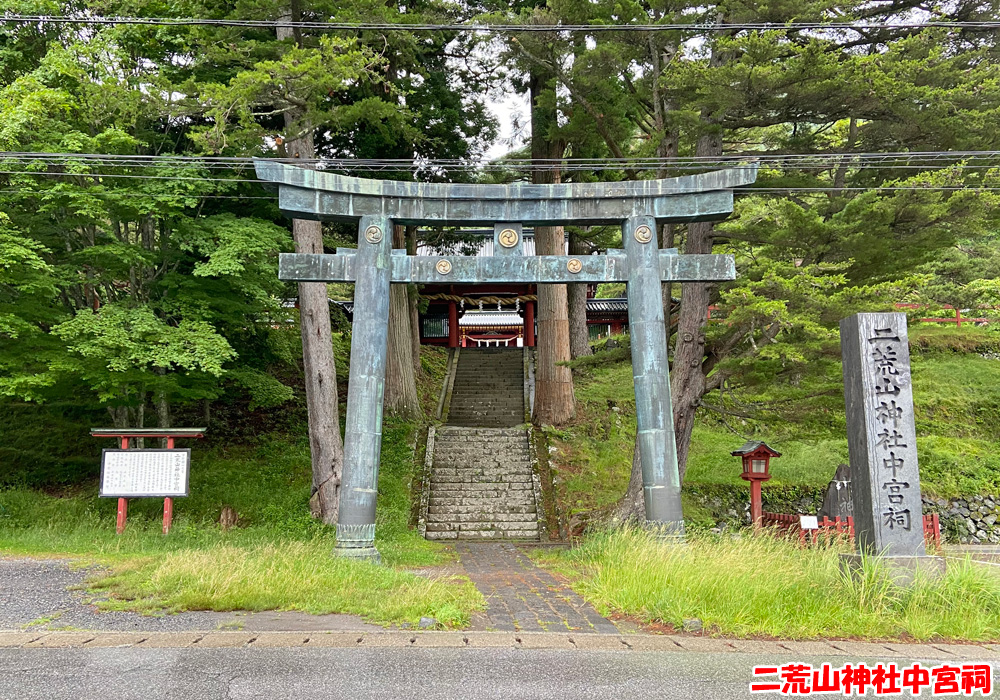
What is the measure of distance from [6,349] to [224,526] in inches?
181

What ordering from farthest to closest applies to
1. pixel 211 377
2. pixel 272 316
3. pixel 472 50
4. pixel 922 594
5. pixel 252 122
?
pixel 472 50
pixel 272 316
pixel 211 377
pixel 252 122
pixel 922 594

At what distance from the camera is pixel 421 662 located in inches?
210

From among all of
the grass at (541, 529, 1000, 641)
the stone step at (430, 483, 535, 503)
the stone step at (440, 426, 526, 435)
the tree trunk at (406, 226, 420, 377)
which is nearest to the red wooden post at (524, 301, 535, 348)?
the tree trunk at (406, 226, 420, 377)

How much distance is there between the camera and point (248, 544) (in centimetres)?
1052

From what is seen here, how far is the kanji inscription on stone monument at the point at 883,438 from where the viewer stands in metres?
6.96

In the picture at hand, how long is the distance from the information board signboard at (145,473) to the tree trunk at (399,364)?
22.7 feet

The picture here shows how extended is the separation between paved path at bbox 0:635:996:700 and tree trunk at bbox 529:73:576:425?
12.6 m

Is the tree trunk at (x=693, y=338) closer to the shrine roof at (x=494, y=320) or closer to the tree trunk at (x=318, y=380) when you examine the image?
the tree trunk at (x=318, y=380)

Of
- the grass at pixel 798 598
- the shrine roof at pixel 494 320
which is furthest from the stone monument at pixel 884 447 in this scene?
the shrine roof at pixel 494 320

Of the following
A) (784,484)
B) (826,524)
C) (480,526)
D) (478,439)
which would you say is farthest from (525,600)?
(784,484)

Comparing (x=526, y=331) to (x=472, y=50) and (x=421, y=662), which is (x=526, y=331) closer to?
(x=472, y=50)

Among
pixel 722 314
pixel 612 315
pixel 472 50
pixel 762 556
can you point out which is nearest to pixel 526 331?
pixel 612 315

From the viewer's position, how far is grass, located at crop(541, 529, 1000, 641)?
20.3 ft

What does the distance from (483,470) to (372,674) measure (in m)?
11.1
